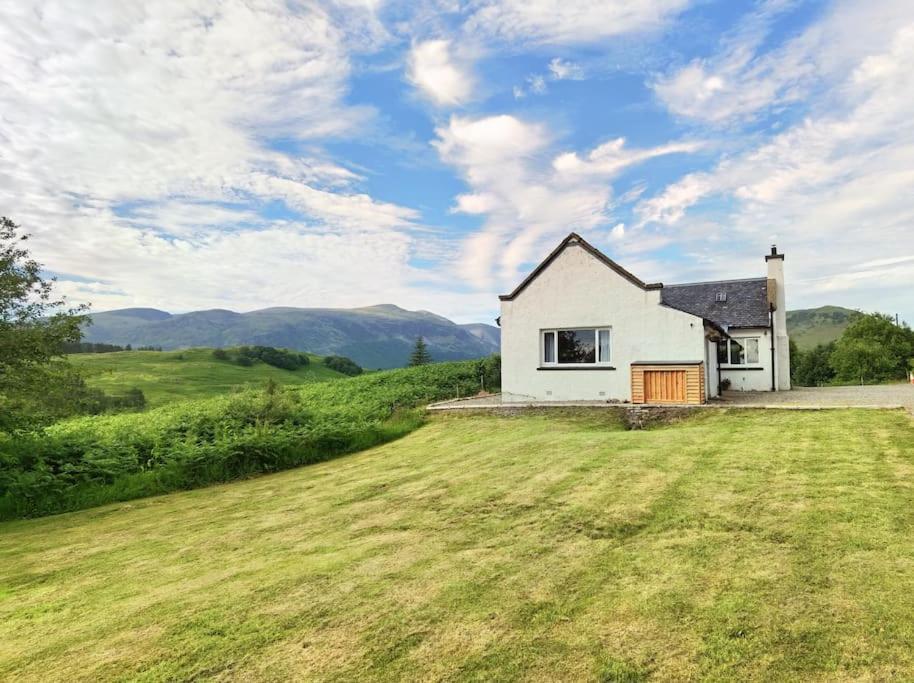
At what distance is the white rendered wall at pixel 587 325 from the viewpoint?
749 inches

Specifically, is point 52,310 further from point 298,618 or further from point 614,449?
point 614,449

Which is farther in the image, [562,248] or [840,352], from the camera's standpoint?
[840,352]

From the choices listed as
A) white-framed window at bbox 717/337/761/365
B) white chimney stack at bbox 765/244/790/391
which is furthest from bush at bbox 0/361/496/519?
white chimney stack at bbox 765/244/790/391

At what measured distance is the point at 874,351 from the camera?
57.7 metres

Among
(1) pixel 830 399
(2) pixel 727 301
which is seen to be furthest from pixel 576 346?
(2) pixel 727 301

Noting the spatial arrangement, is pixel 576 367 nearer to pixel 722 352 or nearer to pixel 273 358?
pixel 722 352

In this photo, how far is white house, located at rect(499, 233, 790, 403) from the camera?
1850cm

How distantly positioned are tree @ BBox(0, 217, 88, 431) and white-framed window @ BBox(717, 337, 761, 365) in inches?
1085

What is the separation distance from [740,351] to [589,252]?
12504mm

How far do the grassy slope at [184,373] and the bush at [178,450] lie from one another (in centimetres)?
5856

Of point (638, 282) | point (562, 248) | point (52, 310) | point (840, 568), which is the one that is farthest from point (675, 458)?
point (52, 310)

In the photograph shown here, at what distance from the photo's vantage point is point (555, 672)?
3.16 meters

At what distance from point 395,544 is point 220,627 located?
7.17 ft

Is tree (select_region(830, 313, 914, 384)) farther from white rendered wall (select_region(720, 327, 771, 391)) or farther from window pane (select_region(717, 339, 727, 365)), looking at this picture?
window pane (select_region(717, 339, 727, 365))
